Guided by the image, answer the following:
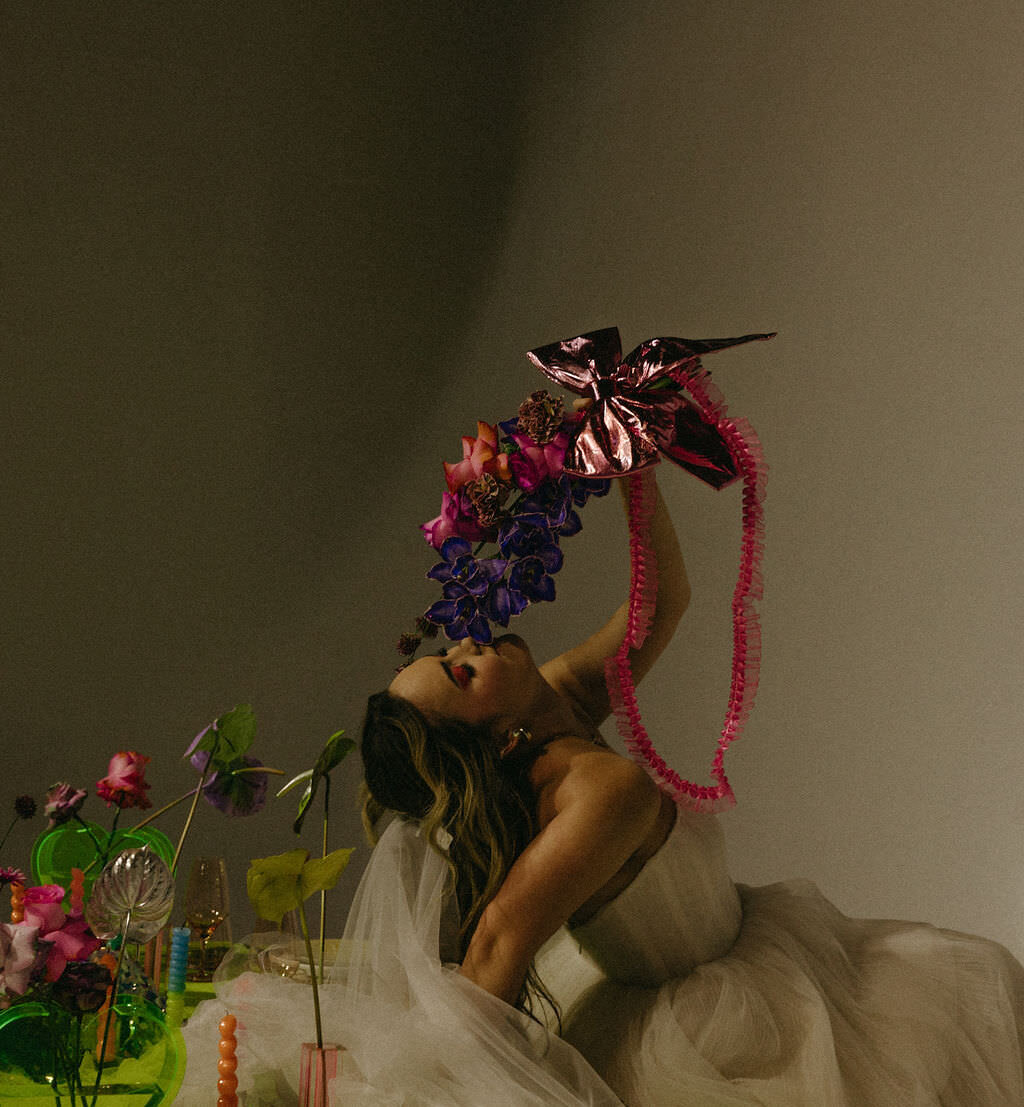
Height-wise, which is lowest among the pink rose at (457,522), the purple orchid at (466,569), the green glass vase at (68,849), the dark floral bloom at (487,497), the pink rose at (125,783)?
the green glass vase at (68,849)

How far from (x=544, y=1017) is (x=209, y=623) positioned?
6.55 feet

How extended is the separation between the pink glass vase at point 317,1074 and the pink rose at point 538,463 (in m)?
0.67

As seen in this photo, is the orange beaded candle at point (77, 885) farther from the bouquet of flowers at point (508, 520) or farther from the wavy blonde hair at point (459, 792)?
the bouquet of flowers at point (508, 520)

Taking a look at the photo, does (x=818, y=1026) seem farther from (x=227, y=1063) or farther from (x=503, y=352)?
(x=503, y=352)

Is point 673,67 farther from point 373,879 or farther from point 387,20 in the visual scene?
point 373,879

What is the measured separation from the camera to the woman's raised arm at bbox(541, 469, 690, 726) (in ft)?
5.32

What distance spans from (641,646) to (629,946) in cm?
42

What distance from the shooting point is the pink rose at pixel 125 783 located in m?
1.33

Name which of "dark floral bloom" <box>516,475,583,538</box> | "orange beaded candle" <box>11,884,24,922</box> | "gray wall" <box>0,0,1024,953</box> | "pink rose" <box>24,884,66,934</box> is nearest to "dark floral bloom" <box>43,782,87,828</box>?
"orange beaded candle" <box>11,884,24,922</box>

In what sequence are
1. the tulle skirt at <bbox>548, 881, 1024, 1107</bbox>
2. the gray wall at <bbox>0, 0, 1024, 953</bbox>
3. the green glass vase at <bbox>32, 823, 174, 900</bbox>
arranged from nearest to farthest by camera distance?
1. the tulle skirt at <bbox>548, 881, 1024, 1107</bbox>
2. the green glass vase at <bbox>32, 823, 174, 900</bbox>
3. the gray wall at <bbox>0, 0, 1024, 953</bbox>

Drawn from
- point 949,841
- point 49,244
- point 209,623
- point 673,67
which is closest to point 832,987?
point 949,841

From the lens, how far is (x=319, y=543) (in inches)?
133

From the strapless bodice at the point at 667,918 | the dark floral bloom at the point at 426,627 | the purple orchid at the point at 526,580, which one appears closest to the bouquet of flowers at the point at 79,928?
the dark floral bloom at the point at 426,627

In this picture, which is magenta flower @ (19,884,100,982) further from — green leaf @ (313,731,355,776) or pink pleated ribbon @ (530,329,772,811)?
pink pleated ribbon @ (530,329,772,811)
